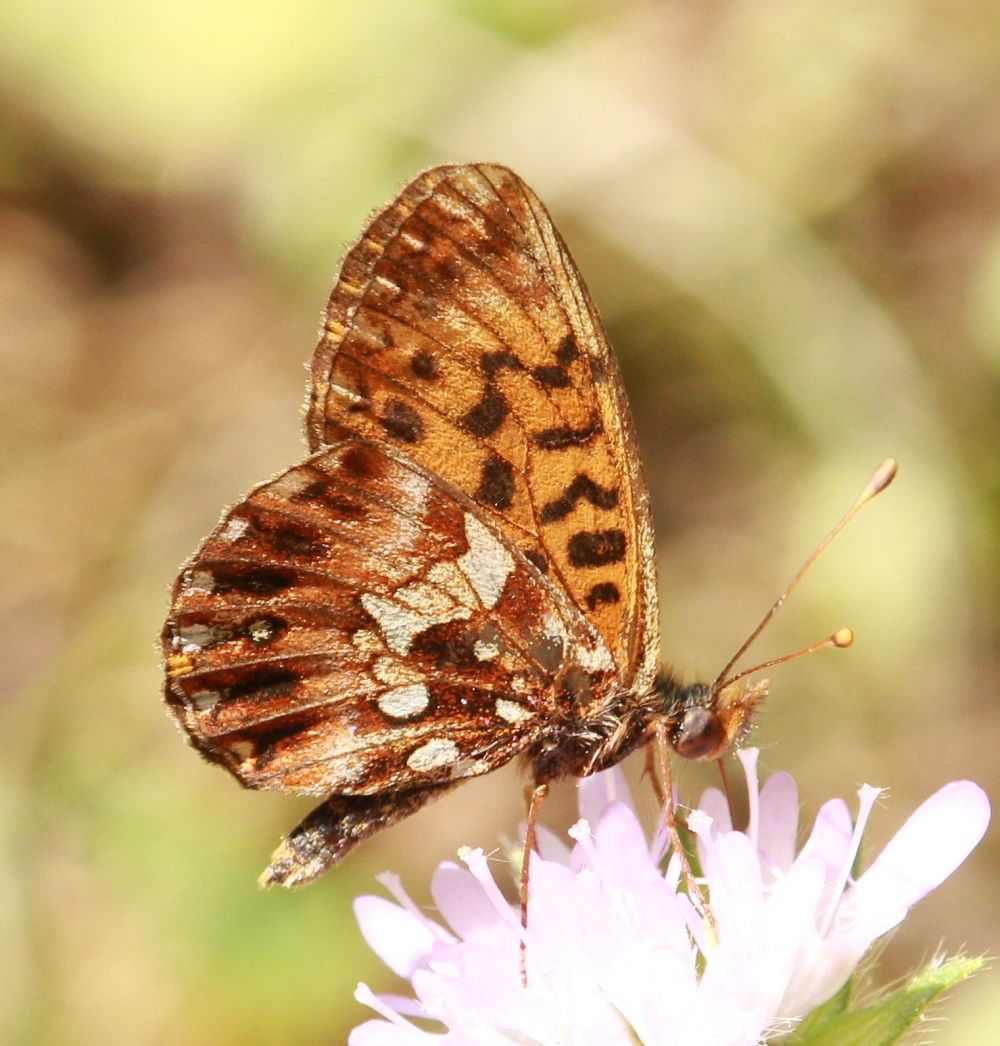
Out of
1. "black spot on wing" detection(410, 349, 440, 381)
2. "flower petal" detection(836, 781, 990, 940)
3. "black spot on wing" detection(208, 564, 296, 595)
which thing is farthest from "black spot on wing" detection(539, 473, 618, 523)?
"flower petal" detection(836, 781, 990, 940)

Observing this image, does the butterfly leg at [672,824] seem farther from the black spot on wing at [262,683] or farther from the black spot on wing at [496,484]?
the black spot on wing at [262,683]

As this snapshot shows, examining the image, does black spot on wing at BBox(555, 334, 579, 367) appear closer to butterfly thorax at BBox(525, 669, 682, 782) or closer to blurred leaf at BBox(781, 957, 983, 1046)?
butterfly thorax at BBox(525, 669, 682, 782)

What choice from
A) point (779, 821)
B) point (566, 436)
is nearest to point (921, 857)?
point (779, 821)

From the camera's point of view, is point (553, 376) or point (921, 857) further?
point (553, 376)

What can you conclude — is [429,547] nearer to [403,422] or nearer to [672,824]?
[403,422]

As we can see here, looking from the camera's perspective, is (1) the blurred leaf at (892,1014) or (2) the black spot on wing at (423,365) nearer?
(1) the blurred leaf at (892,1014)

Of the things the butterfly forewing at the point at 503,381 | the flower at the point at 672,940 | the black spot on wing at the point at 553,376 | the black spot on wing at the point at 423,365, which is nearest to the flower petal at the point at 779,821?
the flower at the point at 672,940
